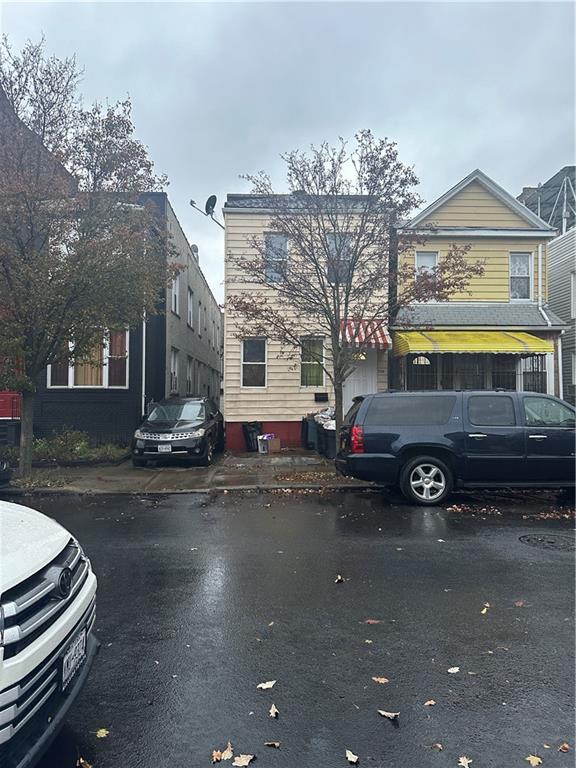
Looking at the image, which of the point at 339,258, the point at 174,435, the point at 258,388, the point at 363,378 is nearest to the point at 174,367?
the point at 258,388

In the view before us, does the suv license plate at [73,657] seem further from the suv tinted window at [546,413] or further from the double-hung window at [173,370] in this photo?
the double-hung window at [173,370]

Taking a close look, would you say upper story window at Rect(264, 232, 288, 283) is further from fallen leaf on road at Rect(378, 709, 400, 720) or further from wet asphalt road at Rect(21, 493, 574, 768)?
fallen leaf on road at Rect(378, 709, 400, 720)

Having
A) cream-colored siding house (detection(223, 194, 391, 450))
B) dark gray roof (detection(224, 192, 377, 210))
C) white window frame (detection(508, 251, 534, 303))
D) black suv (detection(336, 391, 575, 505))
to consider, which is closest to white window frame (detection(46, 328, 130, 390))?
cream-colored siding house (detection(223, 194, 391, 450))

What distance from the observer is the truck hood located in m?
2.30

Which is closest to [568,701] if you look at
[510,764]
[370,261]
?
[510,764]

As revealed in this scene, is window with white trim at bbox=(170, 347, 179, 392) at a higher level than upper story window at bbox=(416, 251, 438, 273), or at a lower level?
lower

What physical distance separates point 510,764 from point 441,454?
600cm

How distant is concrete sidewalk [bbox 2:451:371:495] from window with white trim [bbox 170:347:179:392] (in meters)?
5.10

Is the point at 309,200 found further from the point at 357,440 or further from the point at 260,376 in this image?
the point at 260,376

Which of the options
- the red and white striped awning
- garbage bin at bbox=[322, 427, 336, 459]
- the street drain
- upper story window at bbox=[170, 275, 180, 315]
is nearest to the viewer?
the street drain

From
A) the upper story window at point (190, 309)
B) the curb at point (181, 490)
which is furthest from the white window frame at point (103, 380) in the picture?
the upper story window at point (190, 309)

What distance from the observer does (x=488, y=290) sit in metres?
15.7

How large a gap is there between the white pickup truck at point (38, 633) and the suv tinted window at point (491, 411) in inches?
272

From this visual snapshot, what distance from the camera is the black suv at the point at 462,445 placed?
27.0 ft
